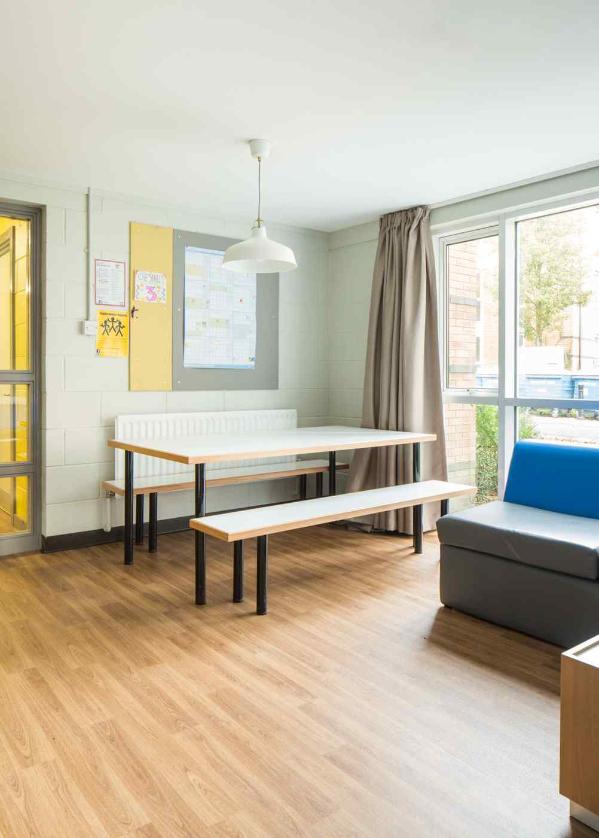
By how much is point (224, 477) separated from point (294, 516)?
1.26m

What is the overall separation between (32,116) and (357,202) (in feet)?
7.46

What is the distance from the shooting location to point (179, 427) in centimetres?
451

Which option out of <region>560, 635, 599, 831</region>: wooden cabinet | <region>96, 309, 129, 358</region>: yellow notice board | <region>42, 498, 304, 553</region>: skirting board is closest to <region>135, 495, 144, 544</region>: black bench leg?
<region>42, 498, 304, 553</region>: skirting board

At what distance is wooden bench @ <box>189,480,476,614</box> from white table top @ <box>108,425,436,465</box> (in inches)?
11.8

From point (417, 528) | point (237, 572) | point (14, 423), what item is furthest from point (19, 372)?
point (417, 528)

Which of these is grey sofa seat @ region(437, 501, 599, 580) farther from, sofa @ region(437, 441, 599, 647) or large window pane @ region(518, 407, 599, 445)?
large window pane @ region(518, 407, 599, 445)

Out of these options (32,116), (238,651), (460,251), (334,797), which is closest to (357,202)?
(460,251)

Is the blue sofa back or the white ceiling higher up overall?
the white ceiling

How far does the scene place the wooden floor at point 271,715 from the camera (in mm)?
1637

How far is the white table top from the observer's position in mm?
3197

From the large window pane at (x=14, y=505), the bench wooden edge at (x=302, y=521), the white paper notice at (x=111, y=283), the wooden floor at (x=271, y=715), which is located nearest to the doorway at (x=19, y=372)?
the large window pane at (x=14, y=505)

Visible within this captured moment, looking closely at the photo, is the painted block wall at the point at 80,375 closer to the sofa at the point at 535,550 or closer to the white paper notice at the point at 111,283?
the white paper notice at the point at 111,283

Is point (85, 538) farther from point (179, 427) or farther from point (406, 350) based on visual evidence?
point (406, 350)

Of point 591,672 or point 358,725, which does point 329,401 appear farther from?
point 591,672
